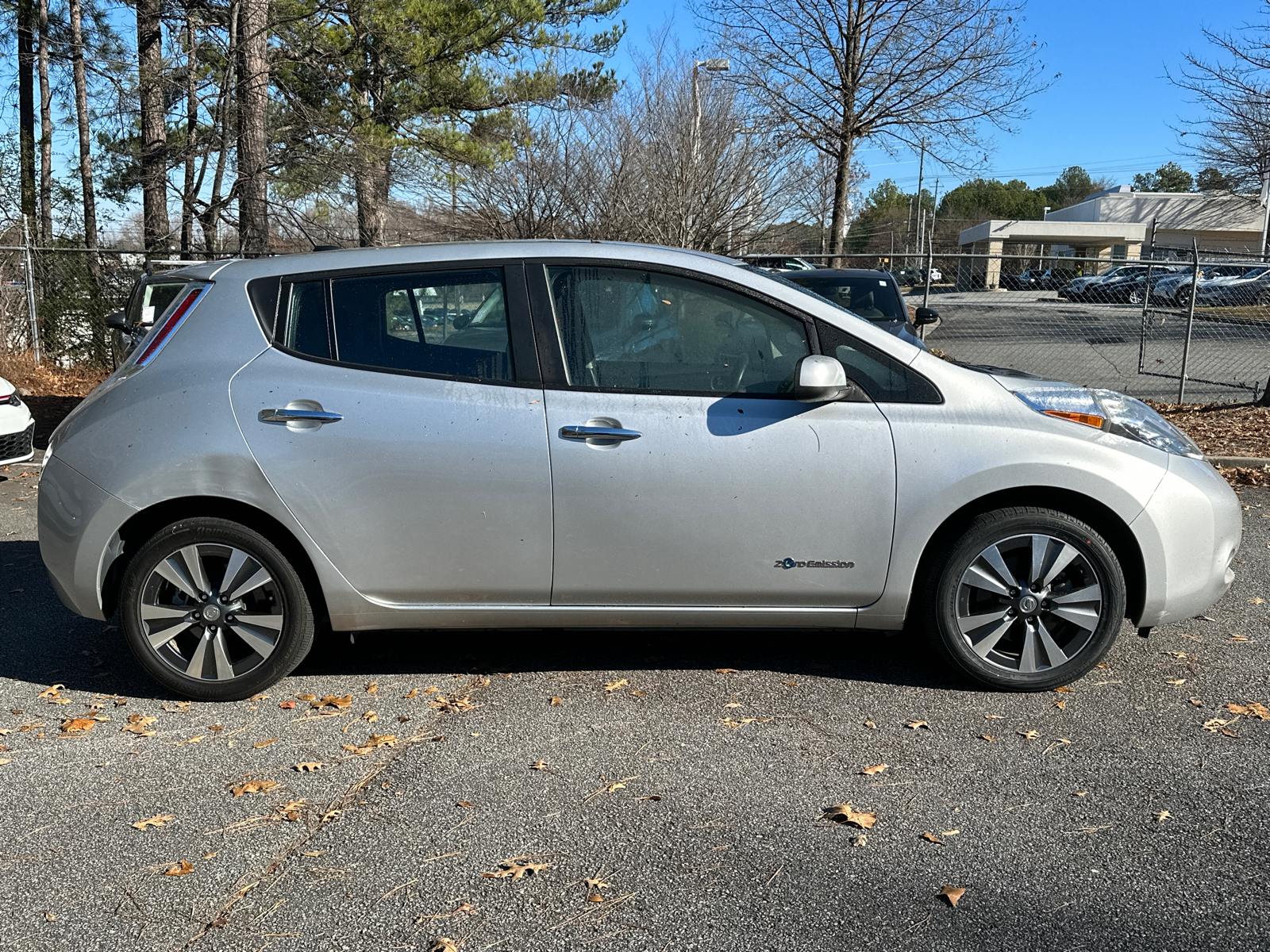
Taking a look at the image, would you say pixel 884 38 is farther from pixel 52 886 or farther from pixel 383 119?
pixel 52 886

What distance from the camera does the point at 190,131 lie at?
59.4ft

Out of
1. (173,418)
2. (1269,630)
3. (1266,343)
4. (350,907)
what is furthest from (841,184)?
(350,907)

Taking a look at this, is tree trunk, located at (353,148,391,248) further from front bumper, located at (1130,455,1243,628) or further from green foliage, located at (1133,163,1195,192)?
green foliage, located at (1133,163,1195,192)

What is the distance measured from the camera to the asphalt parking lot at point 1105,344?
16.0m

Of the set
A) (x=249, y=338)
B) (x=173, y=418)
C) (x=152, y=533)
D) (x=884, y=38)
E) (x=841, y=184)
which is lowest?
(x=152, y=533)

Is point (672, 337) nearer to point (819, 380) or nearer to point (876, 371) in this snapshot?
point (819, 380)

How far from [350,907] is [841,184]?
20.3m

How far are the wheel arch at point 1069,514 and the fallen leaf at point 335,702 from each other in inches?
88.5

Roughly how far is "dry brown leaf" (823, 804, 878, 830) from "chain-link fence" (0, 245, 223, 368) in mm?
14267

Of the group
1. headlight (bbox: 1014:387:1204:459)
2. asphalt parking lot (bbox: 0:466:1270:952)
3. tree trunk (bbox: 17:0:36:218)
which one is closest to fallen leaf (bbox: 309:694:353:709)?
asphalt parking lot (bbox: 0:466:1270:952)

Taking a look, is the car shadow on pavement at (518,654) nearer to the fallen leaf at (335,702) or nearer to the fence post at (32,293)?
the fallen leaf at (335,702)

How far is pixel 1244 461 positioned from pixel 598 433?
747cm

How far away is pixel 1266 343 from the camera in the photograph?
17.3 m

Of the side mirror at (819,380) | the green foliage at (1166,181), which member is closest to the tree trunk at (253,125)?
the side mirror at (819,380)
